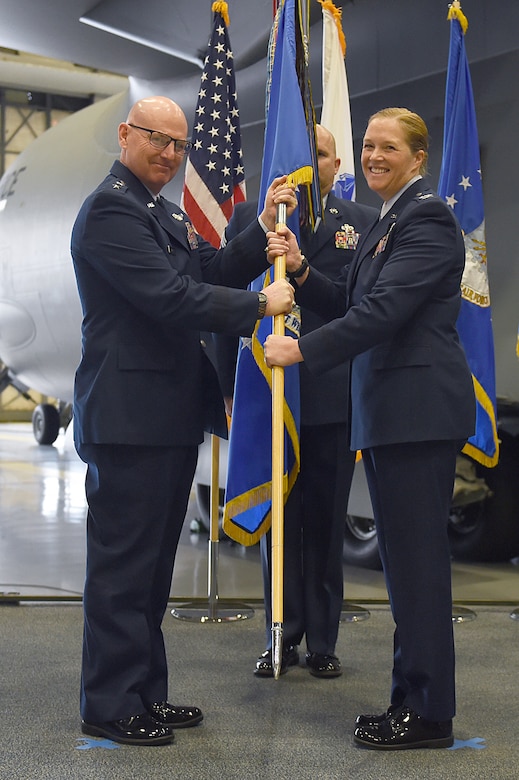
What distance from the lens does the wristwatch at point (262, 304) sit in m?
2.25

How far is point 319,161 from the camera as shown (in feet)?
9.58

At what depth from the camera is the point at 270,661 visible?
9.23 ft

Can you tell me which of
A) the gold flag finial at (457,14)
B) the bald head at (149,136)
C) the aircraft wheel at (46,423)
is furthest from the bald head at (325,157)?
the aircraft wheel at (46,423)

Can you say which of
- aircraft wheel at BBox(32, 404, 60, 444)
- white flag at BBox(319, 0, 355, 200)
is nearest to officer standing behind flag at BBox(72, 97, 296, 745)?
white flag at BBox(319, 0, 355, 200)


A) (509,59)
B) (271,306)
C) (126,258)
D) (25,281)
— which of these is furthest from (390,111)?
(25,281)

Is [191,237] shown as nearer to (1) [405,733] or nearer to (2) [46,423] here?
(1) [405,733]

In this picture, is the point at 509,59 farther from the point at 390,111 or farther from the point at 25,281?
the point at 25,281

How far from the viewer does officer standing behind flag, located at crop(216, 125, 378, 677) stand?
283cm

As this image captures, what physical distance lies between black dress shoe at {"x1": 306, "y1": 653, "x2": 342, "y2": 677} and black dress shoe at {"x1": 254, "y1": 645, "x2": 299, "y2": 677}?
0.05 metres

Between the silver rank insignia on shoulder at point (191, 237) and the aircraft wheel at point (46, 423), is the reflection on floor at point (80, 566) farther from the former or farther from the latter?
the aircraft wheel at point (46, 423)

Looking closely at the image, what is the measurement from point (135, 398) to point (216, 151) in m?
1.72

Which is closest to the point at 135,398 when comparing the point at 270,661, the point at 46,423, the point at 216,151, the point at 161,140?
the point at 161,140

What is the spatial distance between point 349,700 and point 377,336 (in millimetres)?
1036

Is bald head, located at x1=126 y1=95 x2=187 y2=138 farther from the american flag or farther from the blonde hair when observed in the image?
the american flag
